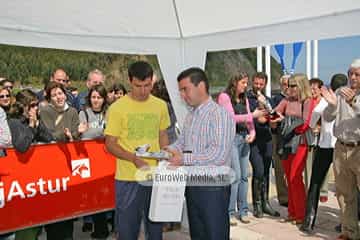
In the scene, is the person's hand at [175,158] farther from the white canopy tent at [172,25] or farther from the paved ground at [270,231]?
the paved ground at [270,231]

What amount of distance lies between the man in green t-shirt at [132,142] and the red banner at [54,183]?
112 centimetres

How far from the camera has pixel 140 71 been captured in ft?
8.59

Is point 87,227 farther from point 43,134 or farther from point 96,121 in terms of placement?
point 43,134

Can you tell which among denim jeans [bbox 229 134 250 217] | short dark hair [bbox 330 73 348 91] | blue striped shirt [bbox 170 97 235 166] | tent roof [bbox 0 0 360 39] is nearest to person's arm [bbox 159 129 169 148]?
blue striped shirt [bbox 170 97 235 166]

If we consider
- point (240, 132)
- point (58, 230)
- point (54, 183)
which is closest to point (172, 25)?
point (240, 132)

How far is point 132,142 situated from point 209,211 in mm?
739

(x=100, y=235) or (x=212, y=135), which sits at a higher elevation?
(x=212, y=135)

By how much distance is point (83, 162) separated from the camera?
3.93 meters

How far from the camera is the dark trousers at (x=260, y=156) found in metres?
4.80

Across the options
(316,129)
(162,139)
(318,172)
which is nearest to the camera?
(162,139)

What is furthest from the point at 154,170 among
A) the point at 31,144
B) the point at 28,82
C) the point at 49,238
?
the point at 28,82

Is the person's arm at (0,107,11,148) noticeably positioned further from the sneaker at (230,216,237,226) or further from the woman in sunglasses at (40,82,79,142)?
the sneaker at (230,216,237,226)

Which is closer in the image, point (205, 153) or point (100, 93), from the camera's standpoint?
point (205, 153)

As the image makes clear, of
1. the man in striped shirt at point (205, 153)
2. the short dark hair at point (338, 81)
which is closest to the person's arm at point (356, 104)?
the short dark hair at point (338, 81)
